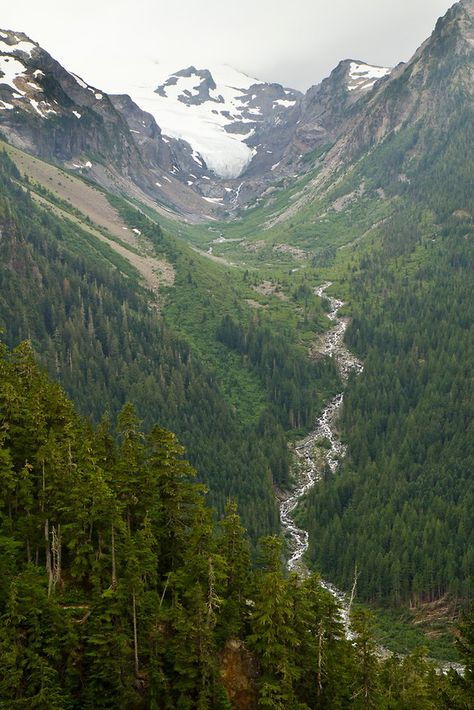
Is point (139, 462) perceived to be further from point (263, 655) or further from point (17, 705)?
point (17, 705)

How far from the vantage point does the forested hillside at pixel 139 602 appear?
102 feet

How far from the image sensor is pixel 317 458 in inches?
5320

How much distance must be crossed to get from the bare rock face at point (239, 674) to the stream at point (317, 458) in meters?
51.7

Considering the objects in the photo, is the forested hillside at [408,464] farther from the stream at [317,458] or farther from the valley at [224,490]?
the stream at [317,458]

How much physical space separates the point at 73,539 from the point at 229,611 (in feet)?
37.0

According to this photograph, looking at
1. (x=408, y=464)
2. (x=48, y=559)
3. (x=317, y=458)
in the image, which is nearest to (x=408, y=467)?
(x=408, y=464)

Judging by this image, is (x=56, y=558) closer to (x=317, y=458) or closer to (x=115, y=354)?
(x=317, y=458)

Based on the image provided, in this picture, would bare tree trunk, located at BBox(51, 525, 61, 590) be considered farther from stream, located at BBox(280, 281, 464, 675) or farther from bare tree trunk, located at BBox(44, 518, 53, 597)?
stream, located at BBox(280, 281, 464, 675)

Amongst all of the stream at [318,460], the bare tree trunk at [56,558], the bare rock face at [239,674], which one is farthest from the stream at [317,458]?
the bare tree trunk at [56,558]

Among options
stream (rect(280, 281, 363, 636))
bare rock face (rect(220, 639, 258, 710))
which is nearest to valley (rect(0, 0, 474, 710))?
bare rock face (rect(220, 639, 258, 710))

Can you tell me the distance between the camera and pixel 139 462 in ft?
147

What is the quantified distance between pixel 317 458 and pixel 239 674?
98.7m

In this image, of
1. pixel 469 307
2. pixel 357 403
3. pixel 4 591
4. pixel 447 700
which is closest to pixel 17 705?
pixel 4 591

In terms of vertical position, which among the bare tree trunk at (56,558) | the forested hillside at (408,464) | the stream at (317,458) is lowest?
the stream at (317,458)
